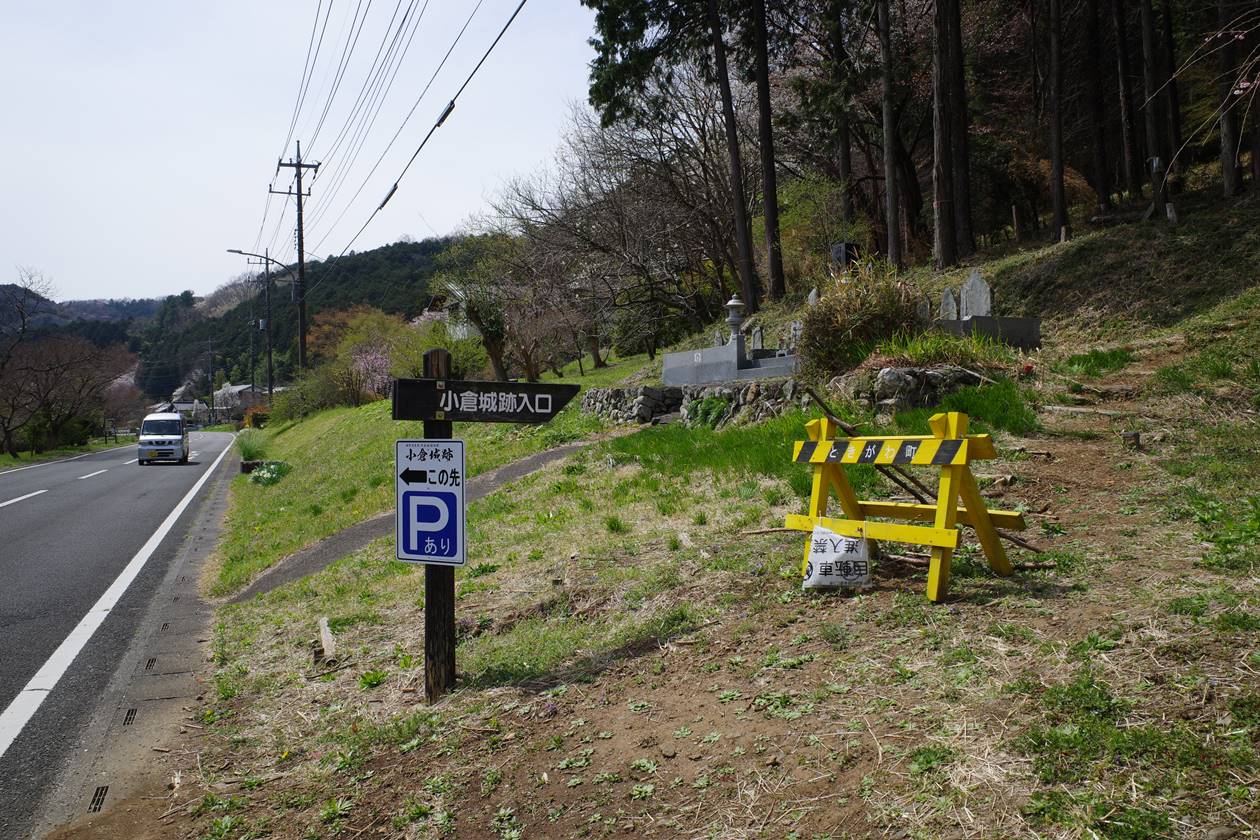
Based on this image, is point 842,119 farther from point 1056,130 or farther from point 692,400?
point 692,400

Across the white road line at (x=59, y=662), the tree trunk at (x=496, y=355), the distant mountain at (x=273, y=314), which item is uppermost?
the distant mountain at (x=273, y=314)

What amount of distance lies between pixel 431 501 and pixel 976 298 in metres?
10.0

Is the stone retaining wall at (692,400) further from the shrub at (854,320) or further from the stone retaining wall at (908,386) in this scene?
the stone retaining wall at (908,386)

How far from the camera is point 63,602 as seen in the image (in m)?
8.44

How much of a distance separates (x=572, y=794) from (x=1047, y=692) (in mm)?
1917

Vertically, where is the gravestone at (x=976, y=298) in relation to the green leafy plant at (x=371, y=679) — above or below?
above

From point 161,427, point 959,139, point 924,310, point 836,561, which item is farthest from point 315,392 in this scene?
point 836,561

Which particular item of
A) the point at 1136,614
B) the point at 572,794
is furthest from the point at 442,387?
the point at 1136,614

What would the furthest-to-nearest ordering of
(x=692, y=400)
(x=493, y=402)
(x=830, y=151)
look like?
(x=830, y=151) → (x=692, y=400) → (x=493, y=402)

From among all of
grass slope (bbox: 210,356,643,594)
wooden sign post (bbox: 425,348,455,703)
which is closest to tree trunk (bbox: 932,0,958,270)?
grass slope (bbox: 210,356,643,594)

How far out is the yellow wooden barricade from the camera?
455 centimetres

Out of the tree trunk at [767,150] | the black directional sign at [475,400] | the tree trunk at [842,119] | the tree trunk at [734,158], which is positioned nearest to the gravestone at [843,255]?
the tree trunk at [734,158]

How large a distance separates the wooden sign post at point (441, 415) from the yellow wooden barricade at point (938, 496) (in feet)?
6.42

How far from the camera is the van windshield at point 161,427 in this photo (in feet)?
104
